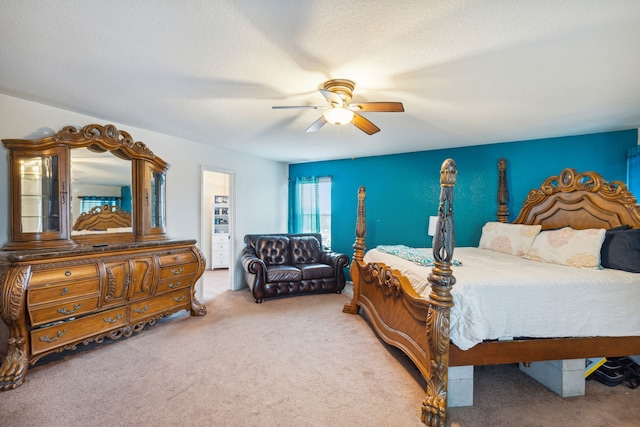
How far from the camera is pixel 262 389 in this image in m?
2.17

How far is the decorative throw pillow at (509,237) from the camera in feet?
10.7

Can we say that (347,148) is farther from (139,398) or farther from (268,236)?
(139,398)

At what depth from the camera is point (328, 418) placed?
1869mm

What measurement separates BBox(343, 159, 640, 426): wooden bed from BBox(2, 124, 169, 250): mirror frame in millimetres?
2803

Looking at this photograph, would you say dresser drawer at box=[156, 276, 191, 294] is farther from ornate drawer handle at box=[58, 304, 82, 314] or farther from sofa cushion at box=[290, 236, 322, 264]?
sofa cushion at box=[290, 236, 322, 264]

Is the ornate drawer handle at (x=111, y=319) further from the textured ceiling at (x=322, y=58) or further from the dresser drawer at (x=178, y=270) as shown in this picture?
the textured ceiling at (x=322, y=58)

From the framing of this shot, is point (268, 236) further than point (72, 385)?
Yes

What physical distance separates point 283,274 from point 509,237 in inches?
121

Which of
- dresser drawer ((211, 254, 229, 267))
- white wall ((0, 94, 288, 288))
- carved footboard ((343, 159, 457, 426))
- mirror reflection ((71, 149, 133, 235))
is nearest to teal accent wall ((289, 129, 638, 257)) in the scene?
white wall ((0, 94, 288, 288))

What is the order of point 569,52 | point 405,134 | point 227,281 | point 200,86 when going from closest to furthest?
point 569,52, point 200,86, point 405,134, point 227,281

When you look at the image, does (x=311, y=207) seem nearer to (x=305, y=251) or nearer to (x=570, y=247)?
(x=305, y=251)

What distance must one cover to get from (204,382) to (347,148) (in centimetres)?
364

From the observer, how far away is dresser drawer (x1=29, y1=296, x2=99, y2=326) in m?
2.33

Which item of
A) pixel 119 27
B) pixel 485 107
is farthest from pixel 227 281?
pixel 485 107
